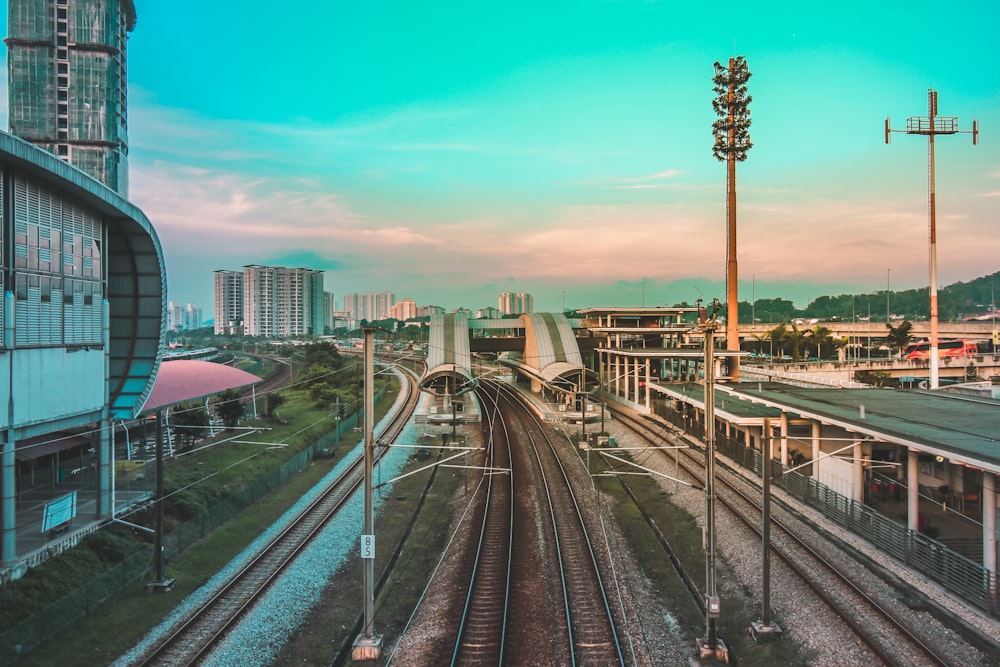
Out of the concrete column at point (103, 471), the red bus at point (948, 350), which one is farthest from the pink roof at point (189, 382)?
the red bus at point (948, 350)

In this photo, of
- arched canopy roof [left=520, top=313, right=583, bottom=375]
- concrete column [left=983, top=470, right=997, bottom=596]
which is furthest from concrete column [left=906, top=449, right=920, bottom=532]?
arched canopy roof [left=520, top=313, right=583, bottom=375]

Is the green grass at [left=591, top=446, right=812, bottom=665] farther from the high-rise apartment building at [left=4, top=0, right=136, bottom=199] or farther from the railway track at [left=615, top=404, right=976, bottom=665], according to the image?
the high-rise apartment building at [left=4, top=0, right=136, bottom=199]

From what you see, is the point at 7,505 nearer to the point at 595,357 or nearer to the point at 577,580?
the point at 577,580

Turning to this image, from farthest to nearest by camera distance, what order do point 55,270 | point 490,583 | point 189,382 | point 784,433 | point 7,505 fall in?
point 189,382 < point 784,433 < point 55,270 < point 490,583 < point 7,505

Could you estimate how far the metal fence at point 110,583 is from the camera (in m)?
12.9

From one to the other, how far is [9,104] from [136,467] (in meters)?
72.8

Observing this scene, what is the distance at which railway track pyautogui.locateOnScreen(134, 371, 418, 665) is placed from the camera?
1318 cm

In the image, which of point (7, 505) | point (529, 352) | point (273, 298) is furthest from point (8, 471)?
point (273, 298)

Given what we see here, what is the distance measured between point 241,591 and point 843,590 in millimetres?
15687

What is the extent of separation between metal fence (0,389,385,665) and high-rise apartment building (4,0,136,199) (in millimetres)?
69952

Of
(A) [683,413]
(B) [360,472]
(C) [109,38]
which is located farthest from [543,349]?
(C) [109,38]

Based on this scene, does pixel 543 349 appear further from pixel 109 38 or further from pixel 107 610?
pixel 109 38

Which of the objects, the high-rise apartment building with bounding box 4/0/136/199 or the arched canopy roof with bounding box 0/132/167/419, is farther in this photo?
the high-rise apartment building with bounding box 4/0/136/199

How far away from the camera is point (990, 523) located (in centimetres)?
1455
